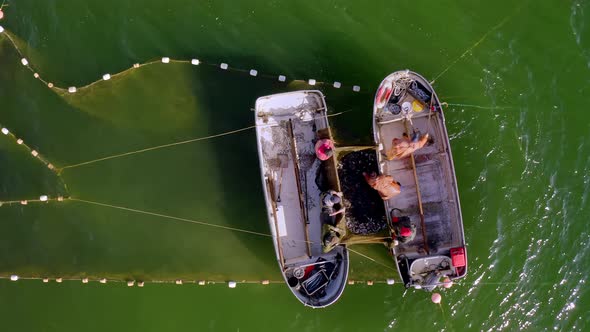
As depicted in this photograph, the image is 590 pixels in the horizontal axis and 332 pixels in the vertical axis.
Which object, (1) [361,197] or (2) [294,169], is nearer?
(2) [294,169]

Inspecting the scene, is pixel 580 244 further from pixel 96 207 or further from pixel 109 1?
pixel 109 1

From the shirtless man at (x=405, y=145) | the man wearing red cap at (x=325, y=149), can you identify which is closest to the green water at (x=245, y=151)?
the man wearing red cap at (x=325, y=149)

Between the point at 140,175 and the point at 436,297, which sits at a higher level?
the point at 140,175

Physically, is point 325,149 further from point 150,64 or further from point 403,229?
point 150,64

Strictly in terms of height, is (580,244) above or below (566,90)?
below

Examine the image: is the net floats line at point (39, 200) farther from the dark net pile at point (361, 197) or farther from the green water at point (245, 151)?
the dark net pile at point (361, 197)

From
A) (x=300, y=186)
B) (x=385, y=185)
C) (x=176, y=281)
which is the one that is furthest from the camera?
(x=176, y=281)

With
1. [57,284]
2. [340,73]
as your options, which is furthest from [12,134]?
[340,73]

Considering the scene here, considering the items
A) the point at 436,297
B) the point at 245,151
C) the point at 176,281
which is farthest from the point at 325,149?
the point at 176,281
